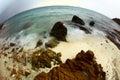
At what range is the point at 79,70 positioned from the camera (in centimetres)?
70

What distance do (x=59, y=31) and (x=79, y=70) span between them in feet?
0.32

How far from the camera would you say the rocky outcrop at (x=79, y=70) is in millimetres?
696

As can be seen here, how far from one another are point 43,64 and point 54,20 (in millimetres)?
140

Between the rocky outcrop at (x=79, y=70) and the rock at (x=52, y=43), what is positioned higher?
the rock at (x=52, y=43)

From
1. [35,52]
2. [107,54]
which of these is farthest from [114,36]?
[35,52]

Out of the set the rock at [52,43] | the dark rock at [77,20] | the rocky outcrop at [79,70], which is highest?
the dark rock at [77,20]

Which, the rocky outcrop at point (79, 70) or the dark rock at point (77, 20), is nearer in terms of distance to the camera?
the rocky outcrop at point (79, 70)

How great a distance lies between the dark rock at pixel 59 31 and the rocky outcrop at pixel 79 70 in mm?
57

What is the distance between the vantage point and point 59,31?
29.6 inches

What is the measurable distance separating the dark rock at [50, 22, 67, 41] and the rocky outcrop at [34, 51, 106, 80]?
57 millimetres

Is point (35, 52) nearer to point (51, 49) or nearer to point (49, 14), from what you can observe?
point (51, 49)

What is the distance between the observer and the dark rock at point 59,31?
0.75 metres

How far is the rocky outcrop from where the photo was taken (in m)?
0.70

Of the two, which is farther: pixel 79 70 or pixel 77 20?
pixel 77 20
